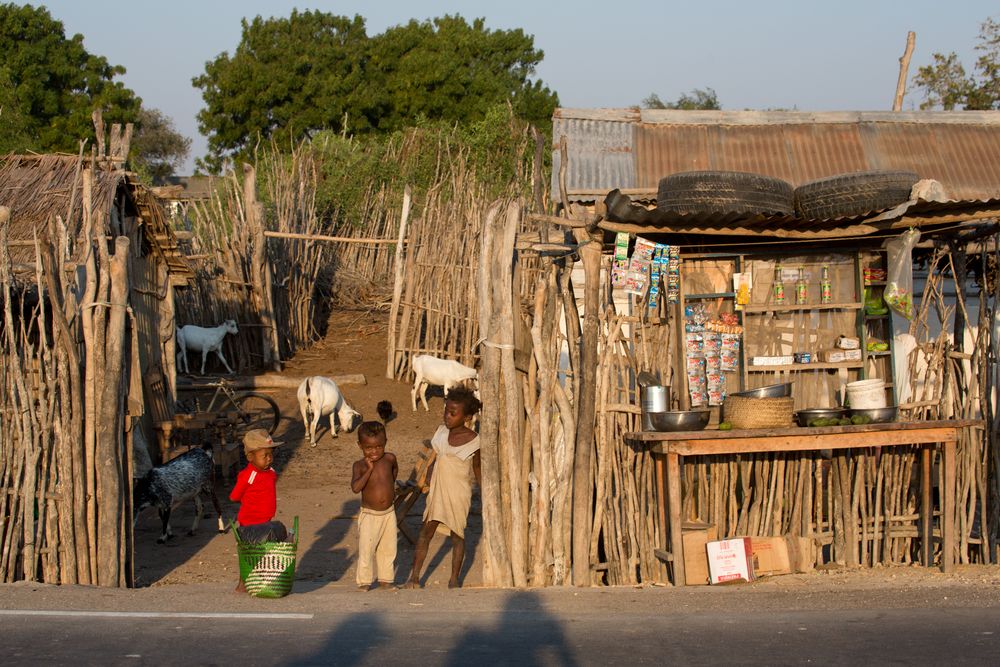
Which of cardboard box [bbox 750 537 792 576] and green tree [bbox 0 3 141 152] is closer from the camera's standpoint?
cardboard box [bbox 750 537 792 576]

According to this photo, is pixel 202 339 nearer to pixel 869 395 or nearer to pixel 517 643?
pixel 869 395

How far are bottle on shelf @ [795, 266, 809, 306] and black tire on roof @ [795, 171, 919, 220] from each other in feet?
3.26

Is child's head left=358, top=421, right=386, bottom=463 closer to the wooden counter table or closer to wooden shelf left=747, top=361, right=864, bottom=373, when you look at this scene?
the wooden counter table

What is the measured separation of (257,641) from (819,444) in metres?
4.19

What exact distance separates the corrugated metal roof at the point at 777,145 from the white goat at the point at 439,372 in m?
4.31

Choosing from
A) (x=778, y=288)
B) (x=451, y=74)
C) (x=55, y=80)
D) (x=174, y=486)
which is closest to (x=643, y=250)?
(x=778, y=288)

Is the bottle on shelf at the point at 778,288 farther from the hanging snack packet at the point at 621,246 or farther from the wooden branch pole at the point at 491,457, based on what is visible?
the wooden branch pole at the point at 491,457

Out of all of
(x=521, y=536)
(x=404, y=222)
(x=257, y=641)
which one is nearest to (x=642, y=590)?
(x=521, y=536)

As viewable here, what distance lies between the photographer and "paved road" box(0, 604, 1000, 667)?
17.4 ft

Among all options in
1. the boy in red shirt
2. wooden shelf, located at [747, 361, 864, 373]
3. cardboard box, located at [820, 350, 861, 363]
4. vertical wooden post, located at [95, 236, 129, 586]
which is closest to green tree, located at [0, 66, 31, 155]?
vertical wooden post, located at [95, 236, 129, 586]

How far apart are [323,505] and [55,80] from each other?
1121 inches

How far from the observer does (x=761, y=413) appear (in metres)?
7.74

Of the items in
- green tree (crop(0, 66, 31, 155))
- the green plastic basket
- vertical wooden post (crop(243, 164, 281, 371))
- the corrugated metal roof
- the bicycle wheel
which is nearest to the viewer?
the green plastic basket

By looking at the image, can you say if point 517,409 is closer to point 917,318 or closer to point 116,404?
point 116,404
